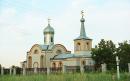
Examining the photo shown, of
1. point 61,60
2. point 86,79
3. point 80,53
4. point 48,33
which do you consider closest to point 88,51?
point 80,53

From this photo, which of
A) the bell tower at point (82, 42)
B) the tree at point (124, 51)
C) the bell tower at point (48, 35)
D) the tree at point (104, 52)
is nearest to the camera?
the tree at point (124, 51)

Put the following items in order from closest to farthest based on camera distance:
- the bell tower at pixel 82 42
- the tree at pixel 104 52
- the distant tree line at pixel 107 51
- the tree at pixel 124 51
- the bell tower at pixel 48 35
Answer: the tree at pixel 124 51 < the distant tree line at pixel 107 51 < the tree at pixel 104 52 < the bell tower at pixel 82 42 < the bell tower at pixel 48 35

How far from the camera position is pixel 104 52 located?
39688 millimetres

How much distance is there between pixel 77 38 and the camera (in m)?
47.2

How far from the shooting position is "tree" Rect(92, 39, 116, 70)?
39.3 m

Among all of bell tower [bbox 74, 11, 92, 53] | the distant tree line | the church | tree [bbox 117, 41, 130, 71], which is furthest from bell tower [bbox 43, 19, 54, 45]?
tree [bbox 117, 41, 130, 71]

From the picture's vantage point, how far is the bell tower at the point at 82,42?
46438 mm

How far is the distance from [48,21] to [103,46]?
15.5 metres

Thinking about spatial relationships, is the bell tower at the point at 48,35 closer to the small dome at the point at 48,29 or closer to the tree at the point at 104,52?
the small dome at the point at 48,29

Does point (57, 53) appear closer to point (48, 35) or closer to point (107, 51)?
point (48, 35)

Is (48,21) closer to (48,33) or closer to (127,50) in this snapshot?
(48,33)

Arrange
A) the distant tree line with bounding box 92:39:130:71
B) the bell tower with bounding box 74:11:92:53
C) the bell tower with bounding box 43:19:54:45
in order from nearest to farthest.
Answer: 1. the distant tree line with bounding box 92:39:130:71
2. the bell tower with bounding box 74:11:92:53
3. the bell tower with bounding box 43:19:54:45

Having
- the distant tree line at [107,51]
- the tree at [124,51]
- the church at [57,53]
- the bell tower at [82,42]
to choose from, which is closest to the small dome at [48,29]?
the church at [57,53]

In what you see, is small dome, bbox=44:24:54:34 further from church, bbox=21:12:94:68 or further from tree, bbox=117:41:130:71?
tree, bbox=117:41:130:71
